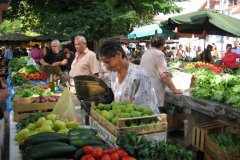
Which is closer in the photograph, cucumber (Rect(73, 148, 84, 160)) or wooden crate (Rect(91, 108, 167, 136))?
cucumber (Rect(73, 148, 84, 160))

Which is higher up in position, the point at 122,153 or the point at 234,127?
the point at 122,153

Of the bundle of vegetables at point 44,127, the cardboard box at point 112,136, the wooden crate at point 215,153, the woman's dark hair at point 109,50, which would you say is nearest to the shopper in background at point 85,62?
the wooden crate at point 215,153

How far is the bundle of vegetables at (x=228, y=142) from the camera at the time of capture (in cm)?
431

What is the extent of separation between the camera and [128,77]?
3438 mm

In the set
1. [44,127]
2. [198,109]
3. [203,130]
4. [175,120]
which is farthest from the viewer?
[175,120]

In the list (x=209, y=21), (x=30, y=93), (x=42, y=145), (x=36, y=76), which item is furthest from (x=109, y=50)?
(x=209, y=21)

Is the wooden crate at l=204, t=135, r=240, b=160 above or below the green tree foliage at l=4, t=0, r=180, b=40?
below

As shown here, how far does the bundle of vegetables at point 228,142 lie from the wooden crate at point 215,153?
5cm

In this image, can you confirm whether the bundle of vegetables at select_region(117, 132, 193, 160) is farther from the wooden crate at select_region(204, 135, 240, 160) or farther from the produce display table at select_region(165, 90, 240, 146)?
the produce display table at select_region(165, 90, 240, 146)

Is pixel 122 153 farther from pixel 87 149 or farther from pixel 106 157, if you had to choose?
pixel 87 149

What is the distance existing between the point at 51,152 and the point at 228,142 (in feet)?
9.49

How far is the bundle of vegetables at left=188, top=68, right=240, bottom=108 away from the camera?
4.82m

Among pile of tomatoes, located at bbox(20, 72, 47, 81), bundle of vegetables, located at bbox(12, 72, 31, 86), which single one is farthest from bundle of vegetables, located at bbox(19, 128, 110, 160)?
pile of tomatoes, located at bbox(20, 72, 47, 81)

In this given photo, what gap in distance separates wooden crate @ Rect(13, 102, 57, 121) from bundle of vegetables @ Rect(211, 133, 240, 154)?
2.26 m
